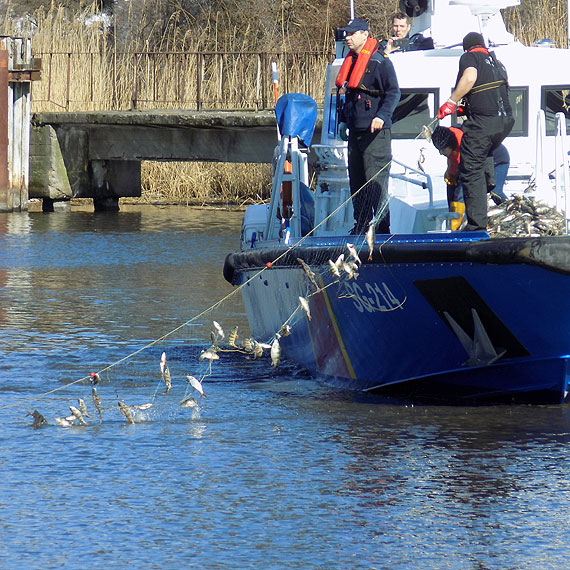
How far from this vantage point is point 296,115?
812 cm

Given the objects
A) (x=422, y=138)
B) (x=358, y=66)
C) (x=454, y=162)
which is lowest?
(x=454, y=162)

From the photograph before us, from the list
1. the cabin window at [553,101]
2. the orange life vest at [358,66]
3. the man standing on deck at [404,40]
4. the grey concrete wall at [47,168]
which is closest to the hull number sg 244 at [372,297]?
the orange life vest at [358,66]

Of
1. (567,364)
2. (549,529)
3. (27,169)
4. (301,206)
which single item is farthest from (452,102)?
(27,169)

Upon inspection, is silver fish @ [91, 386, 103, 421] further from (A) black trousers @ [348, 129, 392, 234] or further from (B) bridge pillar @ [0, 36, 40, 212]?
(B) bridge pillar @ [0, 36, 40, 212]

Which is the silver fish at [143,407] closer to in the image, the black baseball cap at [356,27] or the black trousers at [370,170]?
the black trousers at [370,170]

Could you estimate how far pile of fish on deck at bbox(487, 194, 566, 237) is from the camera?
6105 millimetres

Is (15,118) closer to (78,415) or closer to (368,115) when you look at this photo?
(368,115)

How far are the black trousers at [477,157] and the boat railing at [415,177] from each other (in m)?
0.46

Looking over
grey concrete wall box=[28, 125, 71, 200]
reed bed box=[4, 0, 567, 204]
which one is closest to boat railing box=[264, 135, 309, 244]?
reed bed box=[4, 0, 567, 204]

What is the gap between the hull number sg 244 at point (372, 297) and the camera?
20.9 ft

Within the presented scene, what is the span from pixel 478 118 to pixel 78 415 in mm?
2434

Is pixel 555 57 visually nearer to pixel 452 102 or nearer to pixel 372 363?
pixel 452 102

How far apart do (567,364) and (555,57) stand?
2.50 metres

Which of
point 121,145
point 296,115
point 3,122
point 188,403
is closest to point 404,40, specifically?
point 296,115
